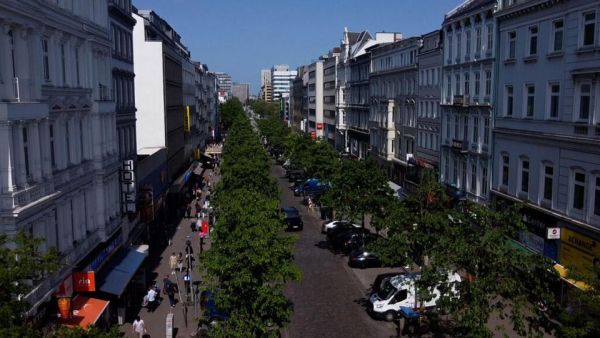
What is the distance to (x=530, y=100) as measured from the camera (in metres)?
35.4

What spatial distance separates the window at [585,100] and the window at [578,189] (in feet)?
9.39

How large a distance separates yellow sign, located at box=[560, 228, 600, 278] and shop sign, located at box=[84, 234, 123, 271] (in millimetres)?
22243

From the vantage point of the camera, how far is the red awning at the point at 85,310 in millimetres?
23316

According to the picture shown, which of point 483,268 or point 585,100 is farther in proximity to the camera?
point 585,100

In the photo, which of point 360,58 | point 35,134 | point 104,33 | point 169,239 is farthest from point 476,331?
point 360,58

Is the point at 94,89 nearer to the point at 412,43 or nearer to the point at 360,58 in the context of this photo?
the point at 412,43

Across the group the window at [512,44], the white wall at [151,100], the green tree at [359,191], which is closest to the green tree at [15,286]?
the green tree at [359,191]

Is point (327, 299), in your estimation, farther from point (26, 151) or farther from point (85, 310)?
point (26, 151)

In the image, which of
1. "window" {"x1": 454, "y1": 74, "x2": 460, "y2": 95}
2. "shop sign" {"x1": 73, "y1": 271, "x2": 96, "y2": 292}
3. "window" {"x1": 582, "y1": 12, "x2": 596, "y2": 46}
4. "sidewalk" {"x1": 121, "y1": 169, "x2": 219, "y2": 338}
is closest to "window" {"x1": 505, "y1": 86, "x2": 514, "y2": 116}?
"window" {"x1": 582, "y1": 12, "x2": 596, "y2": 46}

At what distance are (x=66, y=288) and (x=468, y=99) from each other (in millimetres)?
31648

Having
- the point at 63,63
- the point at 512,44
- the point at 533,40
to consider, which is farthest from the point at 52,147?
the point at 512,44

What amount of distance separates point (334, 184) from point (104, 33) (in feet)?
65.6

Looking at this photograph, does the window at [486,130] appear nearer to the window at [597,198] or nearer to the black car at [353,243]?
the black car at [353,243]

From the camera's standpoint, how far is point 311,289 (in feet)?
112
